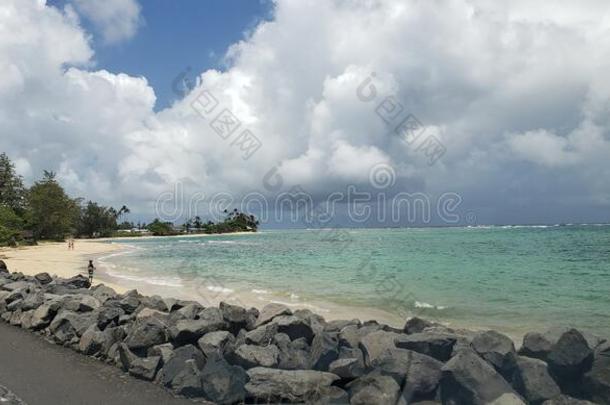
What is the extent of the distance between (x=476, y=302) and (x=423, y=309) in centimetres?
237

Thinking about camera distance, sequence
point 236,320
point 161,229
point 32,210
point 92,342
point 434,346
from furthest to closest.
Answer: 1. point 161,229
2. point 32,210
3. point 236,320
4. point 92,342
5. point 434,346

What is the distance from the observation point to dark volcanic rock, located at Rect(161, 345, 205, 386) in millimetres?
6656

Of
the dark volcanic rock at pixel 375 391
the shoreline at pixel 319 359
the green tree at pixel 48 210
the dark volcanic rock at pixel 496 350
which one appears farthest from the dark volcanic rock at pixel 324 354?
the green tree at pixel 48 210

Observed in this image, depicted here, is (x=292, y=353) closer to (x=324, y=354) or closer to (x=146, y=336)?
(x=324, y=354)

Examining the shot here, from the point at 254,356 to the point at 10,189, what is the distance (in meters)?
81.2

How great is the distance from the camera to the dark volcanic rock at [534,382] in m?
5.50

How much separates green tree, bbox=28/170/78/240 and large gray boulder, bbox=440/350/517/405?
84383mm

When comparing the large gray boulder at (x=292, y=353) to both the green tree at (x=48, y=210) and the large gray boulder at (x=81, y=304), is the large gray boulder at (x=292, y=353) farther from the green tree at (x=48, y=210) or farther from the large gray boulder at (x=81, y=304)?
the green tree at (x=48, y=210)

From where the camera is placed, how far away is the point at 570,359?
6.12m

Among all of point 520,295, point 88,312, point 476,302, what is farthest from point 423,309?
point 88,312

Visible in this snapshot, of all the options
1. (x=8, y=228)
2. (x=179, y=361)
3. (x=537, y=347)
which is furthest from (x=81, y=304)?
(x=8, y=228)

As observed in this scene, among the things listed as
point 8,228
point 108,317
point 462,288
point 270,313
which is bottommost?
point 462,288

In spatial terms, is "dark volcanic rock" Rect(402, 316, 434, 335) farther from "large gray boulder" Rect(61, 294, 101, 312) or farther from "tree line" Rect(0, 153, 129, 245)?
"tree line" Rect(0, 153, 129, 245)

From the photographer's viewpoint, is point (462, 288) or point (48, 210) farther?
point (48, 210)
